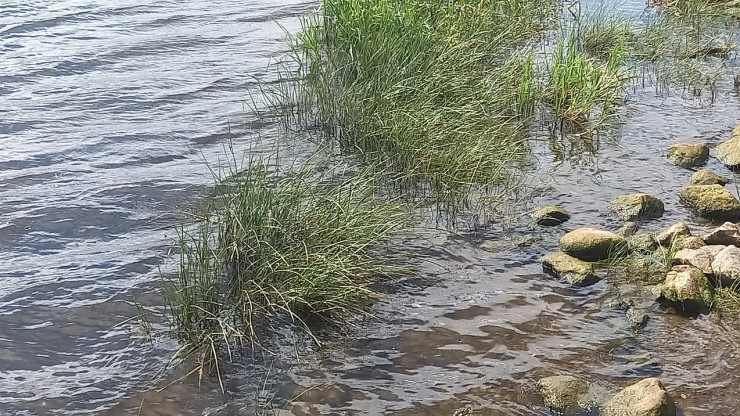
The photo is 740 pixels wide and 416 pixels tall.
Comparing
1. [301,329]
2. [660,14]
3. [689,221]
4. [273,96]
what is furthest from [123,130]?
[660,14]

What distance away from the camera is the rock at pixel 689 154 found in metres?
6.46

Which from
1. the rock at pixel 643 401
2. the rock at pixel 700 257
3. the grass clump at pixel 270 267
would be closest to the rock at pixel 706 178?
the rock at pixel 700 257

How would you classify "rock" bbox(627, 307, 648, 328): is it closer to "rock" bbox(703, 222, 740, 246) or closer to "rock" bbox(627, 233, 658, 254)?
"rock" bbox(627, 233, 658, 254)

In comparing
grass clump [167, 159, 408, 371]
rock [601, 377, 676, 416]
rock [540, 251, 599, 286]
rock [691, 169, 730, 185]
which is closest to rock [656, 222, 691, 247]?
rock [540, 251, 599, 286]

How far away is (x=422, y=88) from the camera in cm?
652

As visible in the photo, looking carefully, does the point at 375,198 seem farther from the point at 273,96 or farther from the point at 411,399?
the point at 273,96

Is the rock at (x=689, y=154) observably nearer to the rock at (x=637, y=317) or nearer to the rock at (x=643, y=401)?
the rock at (x=637, y=317)

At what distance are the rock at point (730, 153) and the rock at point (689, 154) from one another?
0.11 m

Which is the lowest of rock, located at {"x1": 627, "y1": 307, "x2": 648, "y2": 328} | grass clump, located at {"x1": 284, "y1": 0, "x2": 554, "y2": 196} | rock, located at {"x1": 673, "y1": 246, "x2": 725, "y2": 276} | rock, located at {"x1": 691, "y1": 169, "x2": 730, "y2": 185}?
rock, located at {"x1": 627, "y1": 307, "x2": 648, "y2": 328}

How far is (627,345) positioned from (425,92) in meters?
2.92

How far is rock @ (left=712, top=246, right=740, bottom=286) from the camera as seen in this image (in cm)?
452

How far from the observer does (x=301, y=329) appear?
4.30m

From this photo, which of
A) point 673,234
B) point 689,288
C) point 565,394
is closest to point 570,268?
point 689,288

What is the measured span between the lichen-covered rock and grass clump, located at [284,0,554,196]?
916mm
